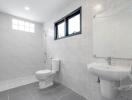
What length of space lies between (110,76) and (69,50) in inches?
52.9

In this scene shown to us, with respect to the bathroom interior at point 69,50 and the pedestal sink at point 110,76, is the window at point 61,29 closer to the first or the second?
the bathroom interior at point 69,50

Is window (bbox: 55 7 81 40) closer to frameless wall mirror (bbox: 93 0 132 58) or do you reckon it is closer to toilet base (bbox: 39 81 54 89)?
frameless wall mirror (bbox: 93 0 132 58)

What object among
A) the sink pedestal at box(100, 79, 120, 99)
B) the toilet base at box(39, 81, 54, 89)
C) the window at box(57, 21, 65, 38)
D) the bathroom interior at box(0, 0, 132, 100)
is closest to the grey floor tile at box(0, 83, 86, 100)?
the bathroom interior at box(0, 0, 132, 100)

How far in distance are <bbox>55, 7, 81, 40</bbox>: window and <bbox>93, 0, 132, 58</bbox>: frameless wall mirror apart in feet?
A: 1.90

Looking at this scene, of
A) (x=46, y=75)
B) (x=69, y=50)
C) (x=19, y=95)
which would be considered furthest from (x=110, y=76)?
(x=19, y=95)

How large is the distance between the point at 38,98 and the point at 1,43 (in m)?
2.15

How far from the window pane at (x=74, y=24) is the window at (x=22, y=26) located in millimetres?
1788

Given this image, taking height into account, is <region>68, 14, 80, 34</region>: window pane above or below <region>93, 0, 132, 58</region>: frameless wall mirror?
→ above

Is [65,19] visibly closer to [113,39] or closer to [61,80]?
[113,39]

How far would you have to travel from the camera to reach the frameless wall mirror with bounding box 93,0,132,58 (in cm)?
114

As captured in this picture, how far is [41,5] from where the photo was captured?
2166 millimetres

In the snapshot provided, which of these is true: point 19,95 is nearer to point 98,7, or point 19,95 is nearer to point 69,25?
point 69,25

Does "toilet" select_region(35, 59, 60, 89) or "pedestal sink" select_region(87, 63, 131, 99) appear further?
"toilet" select_region(35, 59, 60, 89)

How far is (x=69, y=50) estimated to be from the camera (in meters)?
2.18
